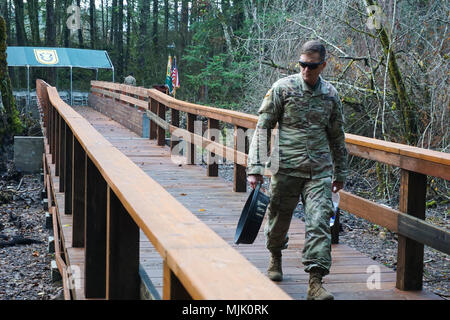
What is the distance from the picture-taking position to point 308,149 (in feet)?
13.4

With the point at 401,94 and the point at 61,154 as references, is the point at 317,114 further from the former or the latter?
the point at 401,94

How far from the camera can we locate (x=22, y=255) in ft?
27.1

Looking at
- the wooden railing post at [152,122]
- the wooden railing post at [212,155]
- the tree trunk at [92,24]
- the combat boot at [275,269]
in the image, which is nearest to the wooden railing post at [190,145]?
the wooden railing post at [212,155]

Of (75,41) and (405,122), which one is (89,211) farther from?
(75,41)

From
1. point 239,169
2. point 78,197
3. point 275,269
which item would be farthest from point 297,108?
point 239,169

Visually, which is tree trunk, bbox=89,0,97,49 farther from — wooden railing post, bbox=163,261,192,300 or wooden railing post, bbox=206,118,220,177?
wooden railing post, bbox=163,261,192,300

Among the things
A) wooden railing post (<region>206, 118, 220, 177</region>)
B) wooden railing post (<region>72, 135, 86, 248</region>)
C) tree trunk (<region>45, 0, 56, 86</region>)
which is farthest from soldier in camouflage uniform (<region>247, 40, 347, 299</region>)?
tree trunk (<region>45, 0, 56, 86</region>)

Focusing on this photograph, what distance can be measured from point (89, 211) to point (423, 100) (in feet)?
24.0

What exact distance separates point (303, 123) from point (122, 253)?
185 centimetres

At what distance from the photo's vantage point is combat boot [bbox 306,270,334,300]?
3791mm

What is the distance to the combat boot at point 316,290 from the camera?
3.79 meters
